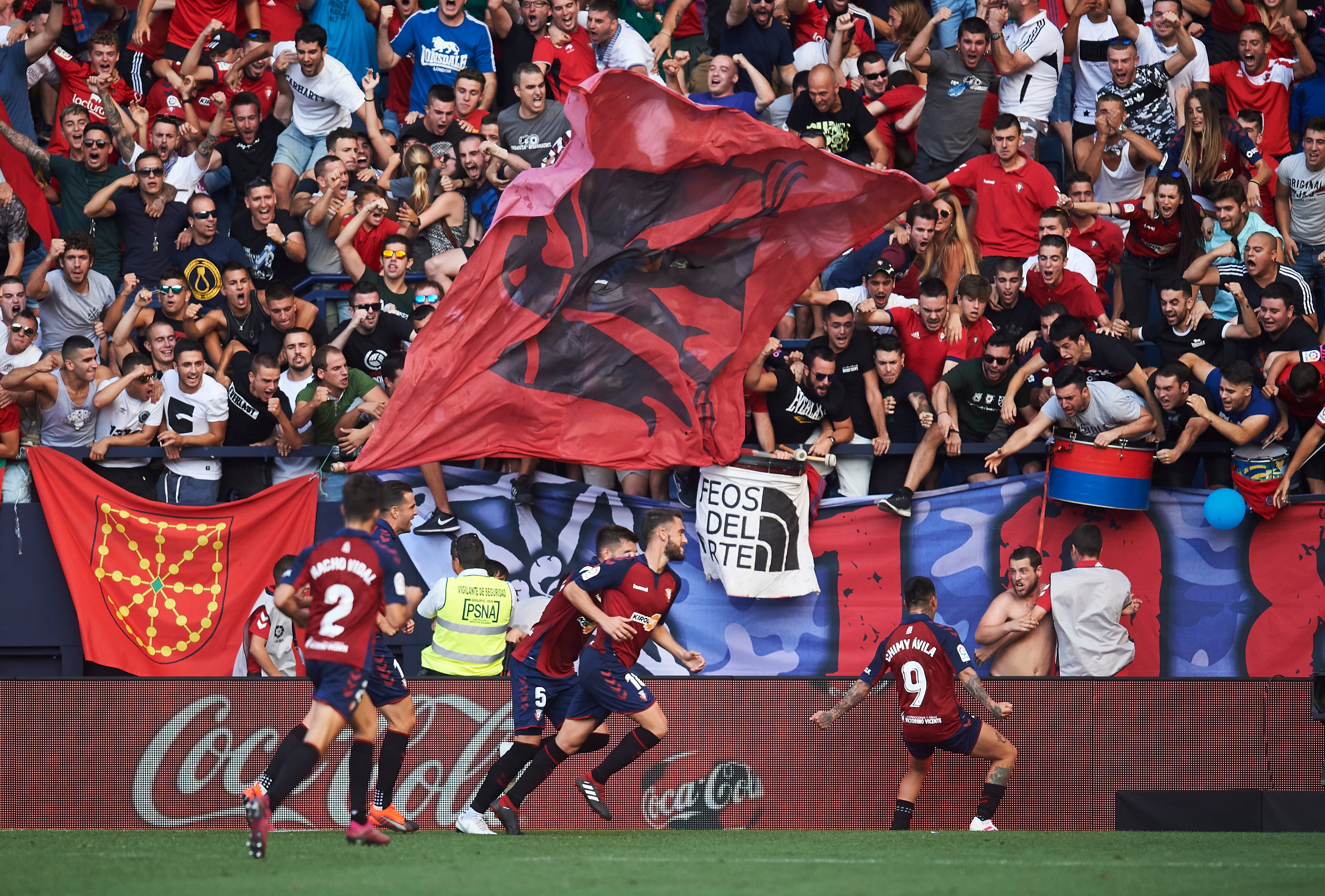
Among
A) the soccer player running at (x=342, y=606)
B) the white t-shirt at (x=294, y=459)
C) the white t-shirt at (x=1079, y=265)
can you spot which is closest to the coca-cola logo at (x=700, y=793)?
the soccer player running at (x=342, y=606)

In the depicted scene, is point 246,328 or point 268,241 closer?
point 246,328

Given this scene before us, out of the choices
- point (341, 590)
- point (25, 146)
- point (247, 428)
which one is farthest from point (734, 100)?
point (341, 590)

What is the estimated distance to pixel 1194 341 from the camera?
10898mm

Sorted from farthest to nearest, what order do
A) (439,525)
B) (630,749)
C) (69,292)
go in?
(69,292), (439,525), (630,749)

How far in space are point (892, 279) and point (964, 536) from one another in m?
2.08

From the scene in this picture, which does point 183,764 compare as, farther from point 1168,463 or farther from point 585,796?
point 1168,463

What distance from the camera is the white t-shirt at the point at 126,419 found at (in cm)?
1107

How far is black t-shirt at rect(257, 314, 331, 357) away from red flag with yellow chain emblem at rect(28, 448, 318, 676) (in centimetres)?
120

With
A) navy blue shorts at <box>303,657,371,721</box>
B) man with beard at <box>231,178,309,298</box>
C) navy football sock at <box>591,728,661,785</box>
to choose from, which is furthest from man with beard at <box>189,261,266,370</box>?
navy blue shorts at <box>303,657,371,721</box>

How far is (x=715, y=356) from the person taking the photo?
1032 centimetres

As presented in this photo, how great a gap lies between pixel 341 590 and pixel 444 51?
27.2 feet

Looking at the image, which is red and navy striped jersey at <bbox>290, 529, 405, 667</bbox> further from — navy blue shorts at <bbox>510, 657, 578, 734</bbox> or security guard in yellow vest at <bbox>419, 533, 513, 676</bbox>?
security guard in yellow vest at <bbox>419, 533, 513, 676</bbox>

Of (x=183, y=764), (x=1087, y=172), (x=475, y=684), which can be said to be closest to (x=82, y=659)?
(x=183, y=764)

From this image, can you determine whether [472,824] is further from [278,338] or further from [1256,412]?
[1256,412]
